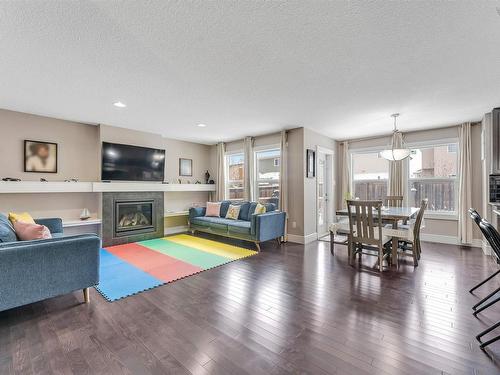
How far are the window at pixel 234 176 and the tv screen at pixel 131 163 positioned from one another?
1.88 m

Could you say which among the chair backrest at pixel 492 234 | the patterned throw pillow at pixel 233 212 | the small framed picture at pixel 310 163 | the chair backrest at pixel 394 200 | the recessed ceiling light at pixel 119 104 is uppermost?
the recessed ceiling light at pixel 119 104

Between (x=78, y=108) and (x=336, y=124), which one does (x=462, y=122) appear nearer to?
(x=336, y=124)

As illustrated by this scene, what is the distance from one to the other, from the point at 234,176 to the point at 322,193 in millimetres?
2484

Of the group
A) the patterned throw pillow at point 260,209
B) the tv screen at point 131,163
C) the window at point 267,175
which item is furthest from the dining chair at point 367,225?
the tv screen at point 131,163

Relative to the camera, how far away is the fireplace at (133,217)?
16.5 ft

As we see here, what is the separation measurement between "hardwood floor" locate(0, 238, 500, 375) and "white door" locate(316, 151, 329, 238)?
271 cm

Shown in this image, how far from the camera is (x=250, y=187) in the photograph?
6.02m

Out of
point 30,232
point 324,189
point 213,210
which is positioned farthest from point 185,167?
point 30,232

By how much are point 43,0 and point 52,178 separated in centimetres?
377

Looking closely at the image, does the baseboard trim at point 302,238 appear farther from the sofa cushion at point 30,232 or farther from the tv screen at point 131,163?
the sofa cushion at point 30,232

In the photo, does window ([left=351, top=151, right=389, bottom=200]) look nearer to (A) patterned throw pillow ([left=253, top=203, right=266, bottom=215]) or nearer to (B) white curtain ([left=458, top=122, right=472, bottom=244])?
(B) white curtain ([left=458, top=122, right=472, bottom=244])

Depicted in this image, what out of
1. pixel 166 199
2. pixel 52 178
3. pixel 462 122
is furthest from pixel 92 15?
pixel 462 122

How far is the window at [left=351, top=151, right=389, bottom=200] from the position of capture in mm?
5789

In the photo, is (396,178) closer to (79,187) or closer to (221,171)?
(221,171)
